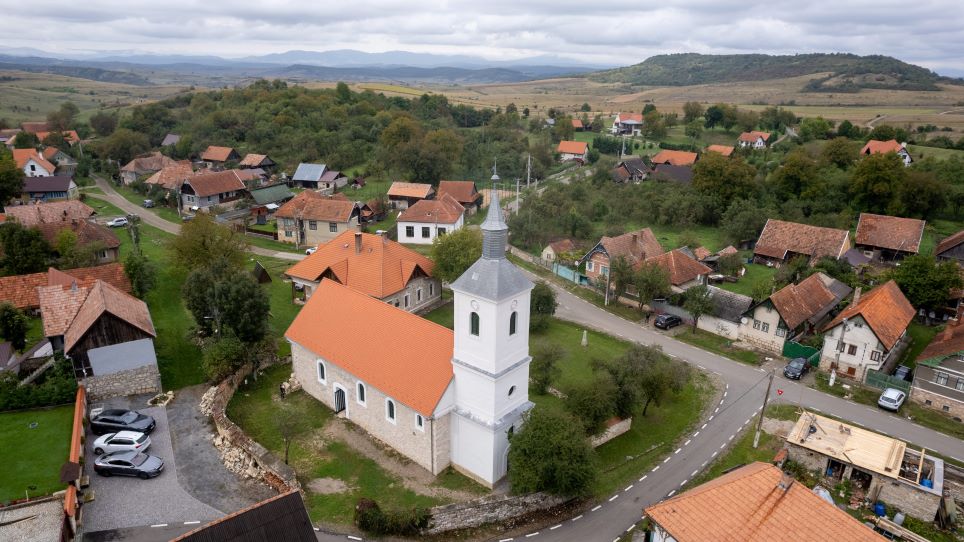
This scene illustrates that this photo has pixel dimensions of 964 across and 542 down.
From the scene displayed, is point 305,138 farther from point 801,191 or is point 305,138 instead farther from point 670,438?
point 670,438

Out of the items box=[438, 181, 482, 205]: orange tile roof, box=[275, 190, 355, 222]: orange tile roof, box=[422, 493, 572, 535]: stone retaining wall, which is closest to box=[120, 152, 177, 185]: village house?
box=[275, 190, 355, 222]: orange tile roof

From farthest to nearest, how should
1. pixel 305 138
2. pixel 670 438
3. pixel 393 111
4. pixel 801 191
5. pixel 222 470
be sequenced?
pixel 393 111 < pixel 305 138 < pixel 801 191 < pixel 670 438 < pixel 222 470

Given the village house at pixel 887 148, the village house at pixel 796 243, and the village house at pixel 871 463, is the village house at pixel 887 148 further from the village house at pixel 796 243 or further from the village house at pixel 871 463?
the village house at pixel 871 463

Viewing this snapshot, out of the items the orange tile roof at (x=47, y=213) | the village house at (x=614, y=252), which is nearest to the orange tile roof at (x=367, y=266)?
the village house at (x=614, y=252)

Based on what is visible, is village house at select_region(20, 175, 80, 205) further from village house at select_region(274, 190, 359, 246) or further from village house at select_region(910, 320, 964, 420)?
village house at select_region(910, 320, 964, 420)

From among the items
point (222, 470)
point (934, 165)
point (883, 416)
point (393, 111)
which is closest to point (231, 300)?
point (222, 470)
